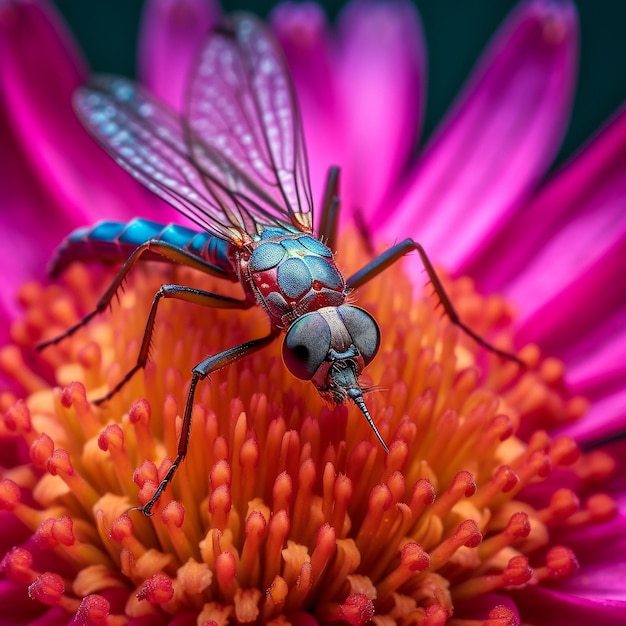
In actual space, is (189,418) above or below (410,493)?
above

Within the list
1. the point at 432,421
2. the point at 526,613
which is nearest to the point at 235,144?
the point at 432,421

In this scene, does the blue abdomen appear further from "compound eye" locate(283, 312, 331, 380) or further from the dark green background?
the dark green background

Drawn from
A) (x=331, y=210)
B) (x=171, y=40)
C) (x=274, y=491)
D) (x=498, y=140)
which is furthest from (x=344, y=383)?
(x=171, y=40)

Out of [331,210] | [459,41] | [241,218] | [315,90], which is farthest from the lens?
[459,41]

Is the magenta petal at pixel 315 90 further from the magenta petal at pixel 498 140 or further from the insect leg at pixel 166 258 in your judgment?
the insect leg at pixel 166 258

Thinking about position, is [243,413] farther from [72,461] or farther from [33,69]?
[33,69]

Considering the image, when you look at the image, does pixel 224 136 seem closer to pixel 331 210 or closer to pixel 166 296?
pixel 331 210

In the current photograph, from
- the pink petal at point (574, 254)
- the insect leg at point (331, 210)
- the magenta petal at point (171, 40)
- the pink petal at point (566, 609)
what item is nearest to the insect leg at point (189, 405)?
the insect leg at point (331, 210)
